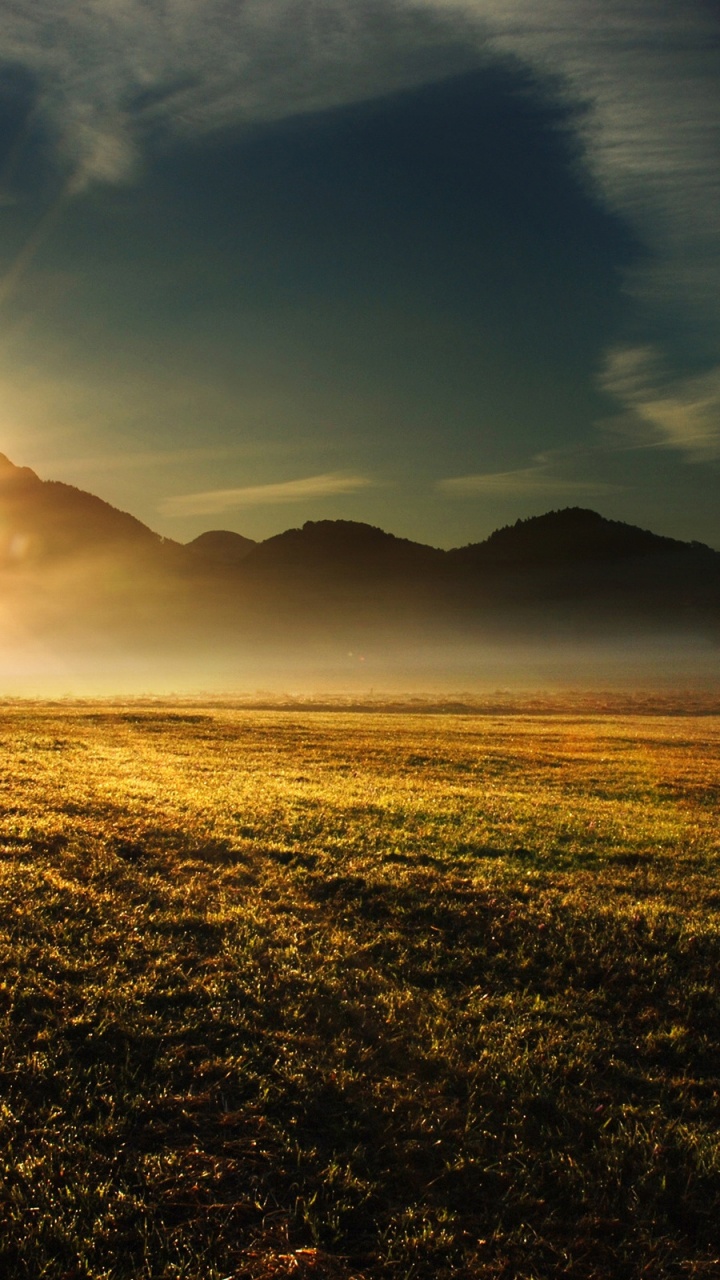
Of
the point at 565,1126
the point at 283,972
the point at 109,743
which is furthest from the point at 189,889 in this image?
the point at 109,743

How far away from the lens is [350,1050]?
9133mm

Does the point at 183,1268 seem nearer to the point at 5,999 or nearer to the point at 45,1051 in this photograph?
the point at 45,1051

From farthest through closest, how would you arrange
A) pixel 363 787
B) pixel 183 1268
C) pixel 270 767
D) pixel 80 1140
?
pixel 270 767, pixel 363 787, pixel 80 1140, pixel 183 1268

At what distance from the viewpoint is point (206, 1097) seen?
8031 mm

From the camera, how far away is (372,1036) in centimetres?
949

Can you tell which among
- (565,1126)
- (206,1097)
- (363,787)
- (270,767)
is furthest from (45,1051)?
(270,767)

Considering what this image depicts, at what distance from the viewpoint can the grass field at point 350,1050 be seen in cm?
646

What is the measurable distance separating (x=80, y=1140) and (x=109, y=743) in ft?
108

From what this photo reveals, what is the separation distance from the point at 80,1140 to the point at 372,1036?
3.80m

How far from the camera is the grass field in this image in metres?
6.46

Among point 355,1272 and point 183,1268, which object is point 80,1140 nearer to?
point 183,1268

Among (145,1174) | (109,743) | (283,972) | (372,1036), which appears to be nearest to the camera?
(145,1174)

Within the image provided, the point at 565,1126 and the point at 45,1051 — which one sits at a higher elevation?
the point at 45,1051

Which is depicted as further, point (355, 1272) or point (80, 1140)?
point (80, 1140)
